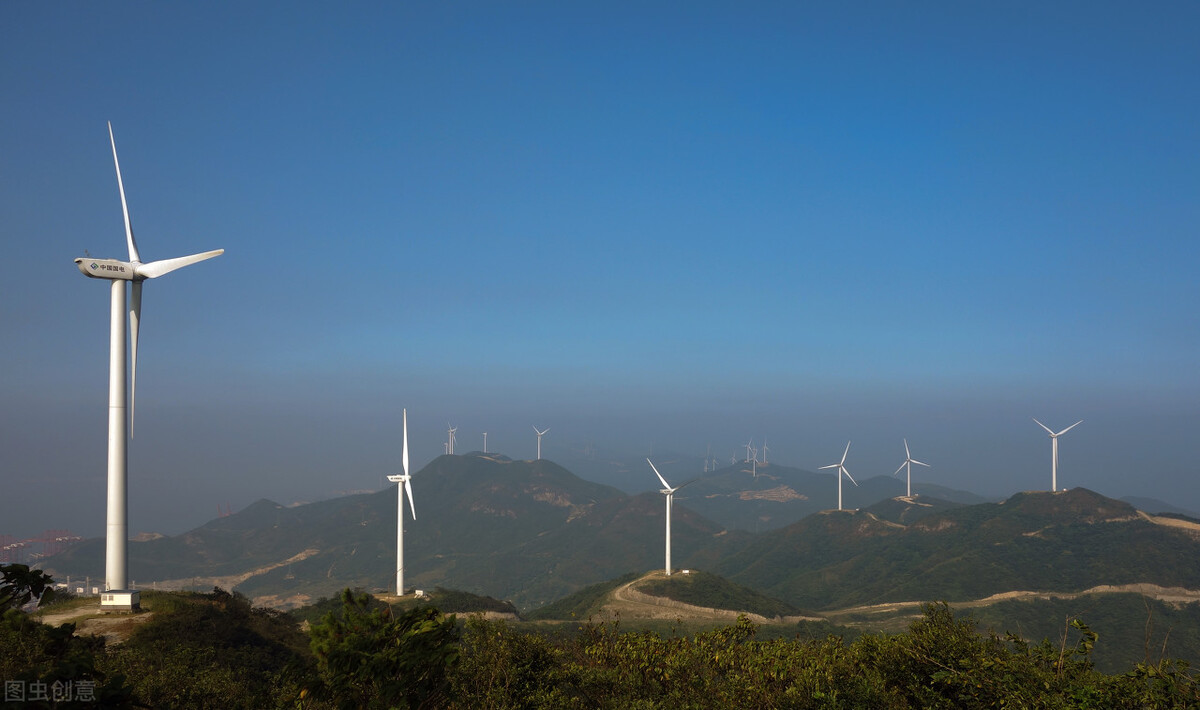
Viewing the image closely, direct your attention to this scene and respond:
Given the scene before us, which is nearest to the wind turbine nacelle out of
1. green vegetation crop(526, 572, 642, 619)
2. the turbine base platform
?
the turbine base platform

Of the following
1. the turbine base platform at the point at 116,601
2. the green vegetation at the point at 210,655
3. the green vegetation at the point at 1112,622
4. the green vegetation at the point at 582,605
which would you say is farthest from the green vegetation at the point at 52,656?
the green vegetation at the point at 582,605

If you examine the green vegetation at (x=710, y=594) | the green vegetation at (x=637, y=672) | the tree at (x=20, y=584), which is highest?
the tree at (x=20, y=584)

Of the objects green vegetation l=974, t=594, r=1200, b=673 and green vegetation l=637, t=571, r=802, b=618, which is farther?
green vegetation l=637, t=571, r=802, b=618

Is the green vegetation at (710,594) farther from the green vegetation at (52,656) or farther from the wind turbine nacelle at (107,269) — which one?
the green vegetation at (52,656)

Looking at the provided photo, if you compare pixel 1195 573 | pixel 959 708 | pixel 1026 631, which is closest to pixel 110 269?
pixel 959 708

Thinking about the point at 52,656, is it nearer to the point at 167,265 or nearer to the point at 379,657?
the point at 379,657

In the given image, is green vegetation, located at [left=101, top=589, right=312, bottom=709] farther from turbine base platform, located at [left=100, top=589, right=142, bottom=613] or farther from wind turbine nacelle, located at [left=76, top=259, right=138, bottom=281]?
wind turbine nacelle, located at [left=76, top=259, right=138, bottom=281]

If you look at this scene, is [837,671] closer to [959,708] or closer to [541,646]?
[959,708]
